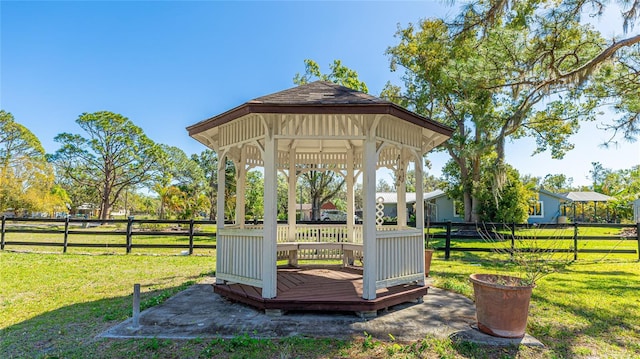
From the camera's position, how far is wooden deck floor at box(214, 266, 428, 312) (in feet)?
13.6

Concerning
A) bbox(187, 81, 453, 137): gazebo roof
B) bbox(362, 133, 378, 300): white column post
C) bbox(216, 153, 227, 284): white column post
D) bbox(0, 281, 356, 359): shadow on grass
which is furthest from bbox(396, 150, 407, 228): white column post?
bbox(0, 281, 356, 359): shadow on grass

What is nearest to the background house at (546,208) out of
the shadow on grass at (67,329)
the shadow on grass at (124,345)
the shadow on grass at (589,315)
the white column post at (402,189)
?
the shadow on grass at (589,315)

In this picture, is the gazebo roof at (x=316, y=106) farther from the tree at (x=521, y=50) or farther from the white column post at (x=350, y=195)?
the tree at (x=521, y=50)

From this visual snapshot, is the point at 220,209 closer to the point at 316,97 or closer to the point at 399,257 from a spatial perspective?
the point at 316,97

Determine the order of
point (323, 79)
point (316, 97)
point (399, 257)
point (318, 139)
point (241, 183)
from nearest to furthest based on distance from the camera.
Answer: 1. point (316, 97)
2. point (399, 257)
3. point (318, 139)
4. point (241, 183)
5. point (323, 79)

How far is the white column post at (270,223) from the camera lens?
4.30 metres

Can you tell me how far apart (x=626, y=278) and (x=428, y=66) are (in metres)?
11.4

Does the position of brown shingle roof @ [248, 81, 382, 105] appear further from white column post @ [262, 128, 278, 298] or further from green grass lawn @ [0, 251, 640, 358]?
green grass lawn @ [0, 251, 640, 358]

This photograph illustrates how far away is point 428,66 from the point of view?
1552cm

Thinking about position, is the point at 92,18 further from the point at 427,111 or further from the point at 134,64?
the point at 427,111

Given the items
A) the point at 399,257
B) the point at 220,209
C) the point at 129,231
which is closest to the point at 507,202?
the point at 399,257

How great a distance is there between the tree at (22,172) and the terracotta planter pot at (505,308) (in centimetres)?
3158

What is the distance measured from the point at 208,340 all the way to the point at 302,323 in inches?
42.0

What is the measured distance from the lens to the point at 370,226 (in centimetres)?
431
